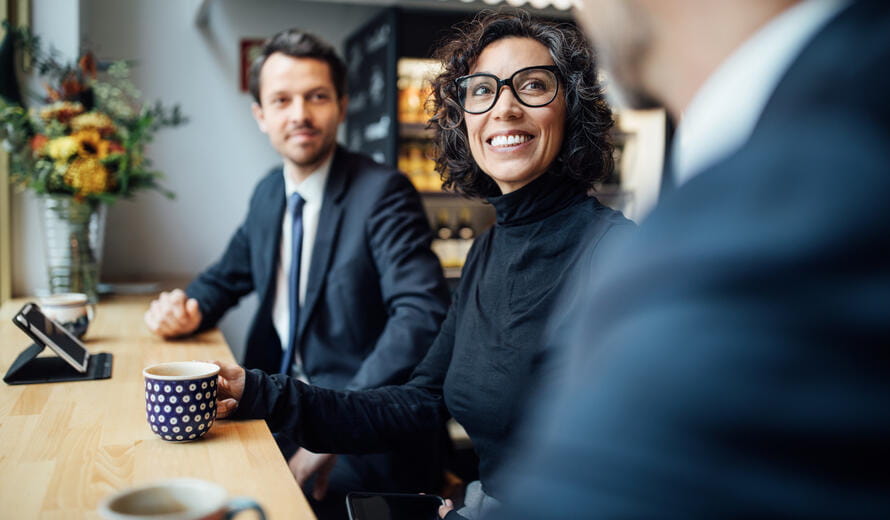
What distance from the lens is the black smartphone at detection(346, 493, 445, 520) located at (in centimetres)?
115

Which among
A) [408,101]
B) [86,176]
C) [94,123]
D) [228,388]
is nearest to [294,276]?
[86,176]

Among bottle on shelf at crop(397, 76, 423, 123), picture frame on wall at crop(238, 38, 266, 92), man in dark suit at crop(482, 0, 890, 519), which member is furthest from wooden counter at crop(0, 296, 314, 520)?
bottle on shelf at crop(397, 76, 423, 123)

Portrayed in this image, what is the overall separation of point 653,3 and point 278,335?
190cm

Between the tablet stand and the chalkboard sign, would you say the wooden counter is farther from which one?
the chalkboard sign

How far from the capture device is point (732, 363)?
401 mm

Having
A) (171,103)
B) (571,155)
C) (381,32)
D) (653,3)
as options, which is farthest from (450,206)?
(653,3)

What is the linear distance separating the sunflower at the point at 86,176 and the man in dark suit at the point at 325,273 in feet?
1.45

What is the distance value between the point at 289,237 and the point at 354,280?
0.35m

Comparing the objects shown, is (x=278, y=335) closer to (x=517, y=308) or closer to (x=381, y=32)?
(x=517, y=308)

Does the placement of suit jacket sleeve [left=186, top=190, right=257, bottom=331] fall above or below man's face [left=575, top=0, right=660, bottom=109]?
below

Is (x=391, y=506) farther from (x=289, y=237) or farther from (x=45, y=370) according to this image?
(x=289, y=237)

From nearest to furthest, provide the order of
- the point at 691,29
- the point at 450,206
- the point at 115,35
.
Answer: the point at 691,29 → the point at 115,35 → the point at 450,206

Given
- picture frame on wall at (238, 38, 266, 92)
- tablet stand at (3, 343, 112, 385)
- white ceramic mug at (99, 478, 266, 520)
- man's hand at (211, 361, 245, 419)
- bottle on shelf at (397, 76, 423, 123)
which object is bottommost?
tablet stand at (3, 343, 112, 385)

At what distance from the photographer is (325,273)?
2041mm
